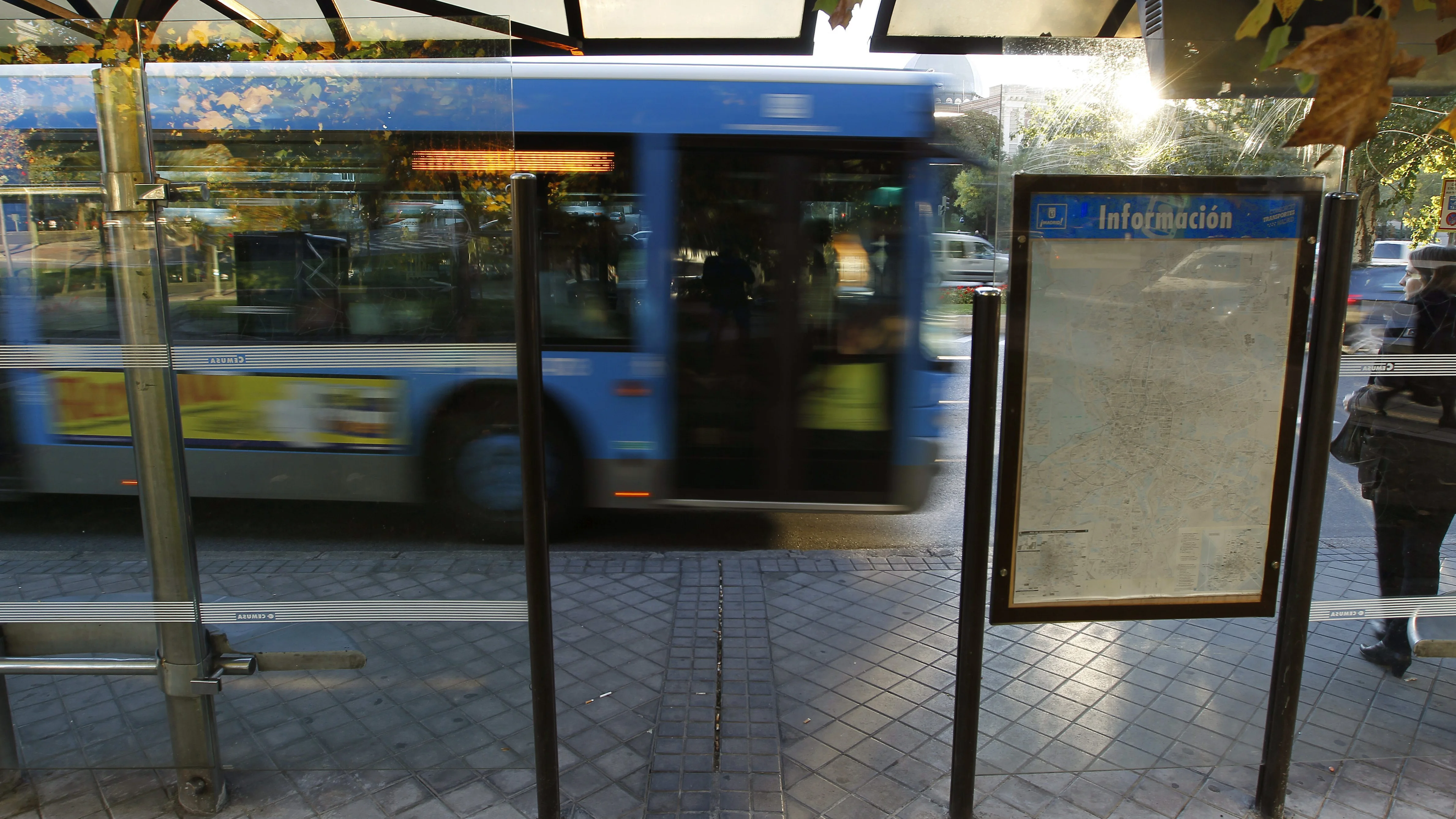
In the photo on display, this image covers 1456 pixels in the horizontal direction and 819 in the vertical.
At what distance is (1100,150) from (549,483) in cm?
428

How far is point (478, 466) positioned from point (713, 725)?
Result: 1401 millimetres

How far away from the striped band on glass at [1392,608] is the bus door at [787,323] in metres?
2.98

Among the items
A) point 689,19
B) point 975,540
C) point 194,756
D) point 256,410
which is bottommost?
point 194,756

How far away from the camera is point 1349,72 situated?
2.05m

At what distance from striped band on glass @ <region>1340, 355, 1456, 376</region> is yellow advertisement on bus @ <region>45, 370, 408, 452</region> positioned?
3358 millimetres

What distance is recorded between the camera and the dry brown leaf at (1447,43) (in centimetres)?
221

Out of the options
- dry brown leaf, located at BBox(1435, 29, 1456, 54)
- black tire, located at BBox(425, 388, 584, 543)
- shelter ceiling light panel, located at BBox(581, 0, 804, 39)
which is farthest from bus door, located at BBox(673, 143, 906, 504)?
dry brown leaf, located at BBox(1435, 29, 1456, 54)

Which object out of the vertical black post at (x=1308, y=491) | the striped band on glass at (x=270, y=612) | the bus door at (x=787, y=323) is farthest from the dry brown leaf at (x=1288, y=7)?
the bus door at (x=787, y=323)

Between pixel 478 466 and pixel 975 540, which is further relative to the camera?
pixel 478 466

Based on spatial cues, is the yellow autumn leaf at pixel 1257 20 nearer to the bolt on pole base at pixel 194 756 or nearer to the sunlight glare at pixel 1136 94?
the sunlight glare at pixel 1136 94

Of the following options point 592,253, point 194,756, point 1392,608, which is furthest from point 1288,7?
point 592,253

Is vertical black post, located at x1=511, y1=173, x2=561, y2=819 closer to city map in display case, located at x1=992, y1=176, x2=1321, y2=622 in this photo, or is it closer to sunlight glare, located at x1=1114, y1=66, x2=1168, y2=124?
city map in display case, located at x1=992, y1=176, x2=1321, y2=622

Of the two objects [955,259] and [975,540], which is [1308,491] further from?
[955,259]

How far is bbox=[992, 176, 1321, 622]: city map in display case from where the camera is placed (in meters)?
2.53
